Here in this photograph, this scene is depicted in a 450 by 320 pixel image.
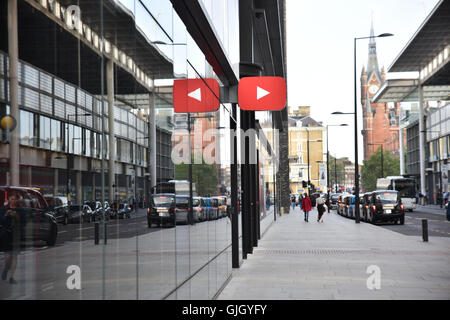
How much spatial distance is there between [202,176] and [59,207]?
5.53 metres

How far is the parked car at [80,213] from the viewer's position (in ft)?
9.35

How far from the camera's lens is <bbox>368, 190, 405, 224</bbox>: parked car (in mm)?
34850

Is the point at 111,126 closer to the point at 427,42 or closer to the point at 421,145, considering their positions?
the point at 427,42

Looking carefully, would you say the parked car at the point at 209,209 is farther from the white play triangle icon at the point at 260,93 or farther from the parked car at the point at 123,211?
the parked car at the point at 123,211

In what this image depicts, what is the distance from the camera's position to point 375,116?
164750mm

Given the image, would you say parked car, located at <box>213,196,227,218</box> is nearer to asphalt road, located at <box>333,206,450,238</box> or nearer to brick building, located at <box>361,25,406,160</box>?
asphalt road, located at <box>333,206,450,238</box>

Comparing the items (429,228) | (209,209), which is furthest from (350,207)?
(209,209)

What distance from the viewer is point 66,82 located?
2.83 m

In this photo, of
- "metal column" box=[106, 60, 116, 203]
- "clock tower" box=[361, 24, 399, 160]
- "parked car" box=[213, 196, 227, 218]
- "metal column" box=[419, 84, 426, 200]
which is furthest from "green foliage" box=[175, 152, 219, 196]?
"clock tower" box=[361, 24, 399, 160]

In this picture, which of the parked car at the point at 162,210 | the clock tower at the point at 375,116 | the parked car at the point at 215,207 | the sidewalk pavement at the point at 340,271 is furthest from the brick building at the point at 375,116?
the parked car at the point at 162,210

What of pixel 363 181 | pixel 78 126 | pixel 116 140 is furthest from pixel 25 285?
pixel 363 181

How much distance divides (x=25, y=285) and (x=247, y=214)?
13.7 metres

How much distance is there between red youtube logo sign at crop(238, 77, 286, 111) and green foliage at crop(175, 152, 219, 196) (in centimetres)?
174
